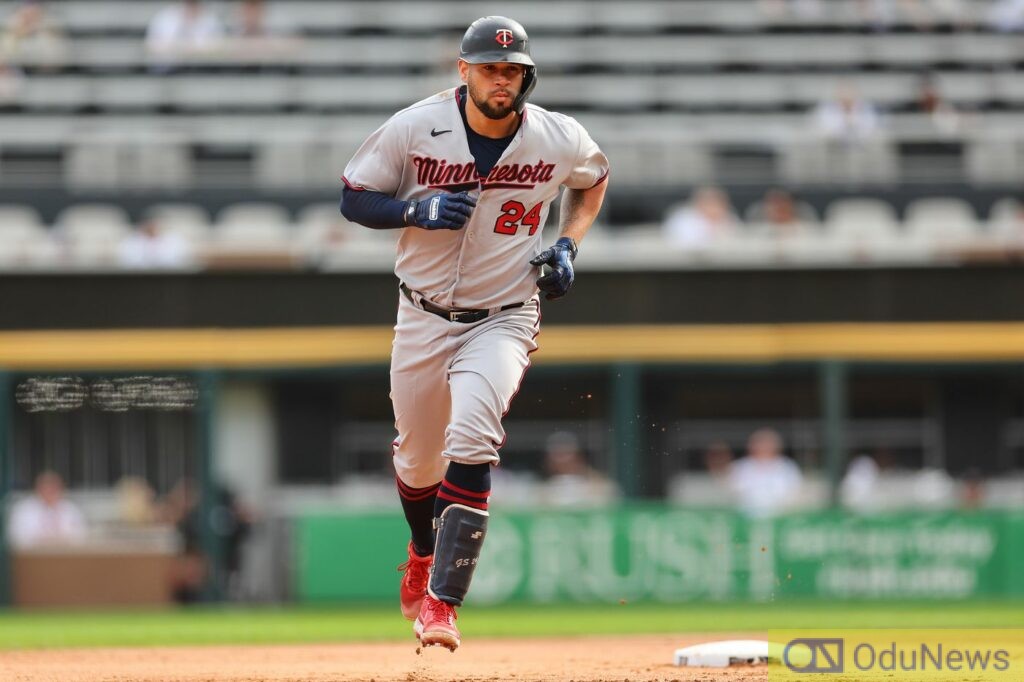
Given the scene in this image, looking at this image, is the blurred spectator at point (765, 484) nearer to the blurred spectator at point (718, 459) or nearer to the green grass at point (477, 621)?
the blurred spectator at point (718, 459)

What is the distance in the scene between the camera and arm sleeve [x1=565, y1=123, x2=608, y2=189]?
19.2 feet

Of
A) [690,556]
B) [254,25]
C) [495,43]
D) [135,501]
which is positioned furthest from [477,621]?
[254,25]

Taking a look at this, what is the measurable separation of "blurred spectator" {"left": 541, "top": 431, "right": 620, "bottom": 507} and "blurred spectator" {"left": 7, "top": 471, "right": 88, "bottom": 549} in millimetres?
3801

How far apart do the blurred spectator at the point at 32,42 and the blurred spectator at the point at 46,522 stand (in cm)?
535

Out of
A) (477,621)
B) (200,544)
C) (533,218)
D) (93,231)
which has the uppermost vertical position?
(533,218)

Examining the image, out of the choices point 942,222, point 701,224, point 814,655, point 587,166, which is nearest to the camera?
point 587,166

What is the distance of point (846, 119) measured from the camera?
16.0 metres

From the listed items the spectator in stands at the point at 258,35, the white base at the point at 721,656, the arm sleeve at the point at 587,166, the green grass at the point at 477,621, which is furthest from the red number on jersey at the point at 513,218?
the spectator in stands at the point at 258,35

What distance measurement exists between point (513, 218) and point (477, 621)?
630 cm

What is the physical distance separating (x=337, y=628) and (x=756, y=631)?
2810 millimetres

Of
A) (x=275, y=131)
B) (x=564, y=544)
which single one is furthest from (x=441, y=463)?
(x=275, y=131)

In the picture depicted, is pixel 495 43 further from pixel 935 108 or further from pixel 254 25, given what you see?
pixel 254 25

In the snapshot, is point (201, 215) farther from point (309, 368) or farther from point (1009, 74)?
point (1009, 74)

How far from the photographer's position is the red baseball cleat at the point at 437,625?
525 centimetres
